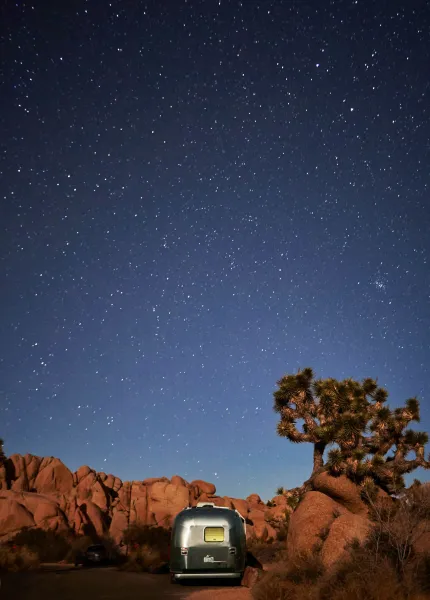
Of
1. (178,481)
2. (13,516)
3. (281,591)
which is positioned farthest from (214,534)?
(178,481)

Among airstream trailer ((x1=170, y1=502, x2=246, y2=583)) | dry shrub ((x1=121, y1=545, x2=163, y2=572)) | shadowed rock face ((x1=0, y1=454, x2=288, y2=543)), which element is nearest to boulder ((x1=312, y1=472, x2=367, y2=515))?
dry shrub ((x1=121, y1=545, x2=163, y2=572))

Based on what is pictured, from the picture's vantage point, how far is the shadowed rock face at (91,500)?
41.1 meters

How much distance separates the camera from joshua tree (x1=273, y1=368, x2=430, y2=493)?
1066 inches

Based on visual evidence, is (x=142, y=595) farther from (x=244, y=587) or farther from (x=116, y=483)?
(x=116, y=483)

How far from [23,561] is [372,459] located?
1679 centimetres

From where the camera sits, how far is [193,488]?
2128 inches

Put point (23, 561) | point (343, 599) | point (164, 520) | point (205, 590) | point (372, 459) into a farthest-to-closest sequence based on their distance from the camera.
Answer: point (164, 520)
point (372, 459)
point (23, 561)
point (205, 590)
point (343, 599)

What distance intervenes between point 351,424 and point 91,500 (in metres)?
28.9

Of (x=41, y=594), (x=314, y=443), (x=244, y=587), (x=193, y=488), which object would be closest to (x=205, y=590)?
(x=244, y=587)

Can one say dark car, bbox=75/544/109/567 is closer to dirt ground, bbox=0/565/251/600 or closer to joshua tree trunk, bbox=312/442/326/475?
dirt ground, bbox=0/565/251/600

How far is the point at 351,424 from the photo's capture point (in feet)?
92.2

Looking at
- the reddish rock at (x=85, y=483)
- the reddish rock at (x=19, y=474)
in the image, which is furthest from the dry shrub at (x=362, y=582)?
the reddish rock at (x=19, y=474)

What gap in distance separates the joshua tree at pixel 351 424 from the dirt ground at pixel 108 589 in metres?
12.0

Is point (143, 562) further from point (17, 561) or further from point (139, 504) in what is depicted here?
point (139, 504)
